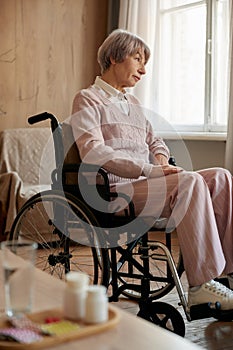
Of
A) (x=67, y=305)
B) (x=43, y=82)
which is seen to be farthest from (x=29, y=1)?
(x=67, y=305)

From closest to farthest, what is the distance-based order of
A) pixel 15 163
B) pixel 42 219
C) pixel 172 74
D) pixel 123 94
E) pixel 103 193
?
pixel 103 193 < pixel 123 94 < pixel 42 219 < pixel 15 163 < pixel 172 74

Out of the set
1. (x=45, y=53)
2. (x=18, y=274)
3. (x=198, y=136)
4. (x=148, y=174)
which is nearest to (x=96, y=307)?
(x=18, y=274)

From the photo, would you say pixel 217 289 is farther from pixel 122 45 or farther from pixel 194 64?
pixel 194 64

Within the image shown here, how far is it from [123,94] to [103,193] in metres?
0.56

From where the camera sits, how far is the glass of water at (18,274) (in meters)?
1.05

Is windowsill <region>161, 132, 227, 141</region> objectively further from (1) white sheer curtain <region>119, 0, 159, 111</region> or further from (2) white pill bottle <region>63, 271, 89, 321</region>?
(2) white pill bottle <region>63, 271, 89, 321</region>

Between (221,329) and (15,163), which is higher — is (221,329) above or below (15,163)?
below

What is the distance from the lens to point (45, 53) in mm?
4531

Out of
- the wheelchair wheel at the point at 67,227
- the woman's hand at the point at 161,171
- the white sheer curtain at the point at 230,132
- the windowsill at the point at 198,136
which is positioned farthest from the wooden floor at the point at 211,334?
the windowsill at the point at 198,136

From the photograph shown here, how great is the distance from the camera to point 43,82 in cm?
454

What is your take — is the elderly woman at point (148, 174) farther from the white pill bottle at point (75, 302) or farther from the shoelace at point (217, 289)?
the white pill bottle at point (75, 302)

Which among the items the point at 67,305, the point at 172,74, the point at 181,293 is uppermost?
the point at 172,74

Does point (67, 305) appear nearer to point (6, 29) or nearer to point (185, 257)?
point (185, 257)

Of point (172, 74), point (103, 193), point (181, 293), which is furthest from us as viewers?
point (172, 74)
